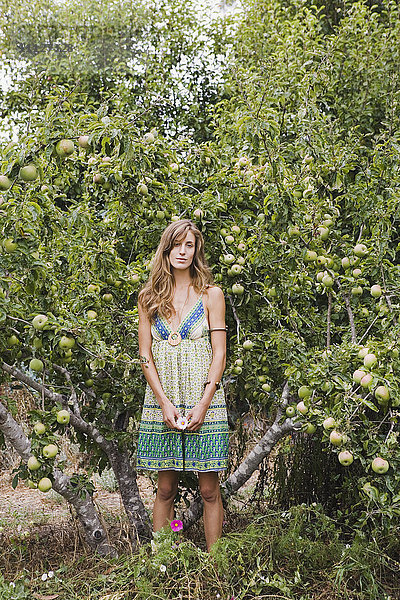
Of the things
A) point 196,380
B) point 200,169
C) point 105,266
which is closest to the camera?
point 196,380

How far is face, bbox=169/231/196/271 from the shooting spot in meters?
2.63

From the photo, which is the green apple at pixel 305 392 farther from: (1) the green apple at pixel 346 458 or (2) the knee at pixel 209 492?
(2) the knee at pixel 209 492

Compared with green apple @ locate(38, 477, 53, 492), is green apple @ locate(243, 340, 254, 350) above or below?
above

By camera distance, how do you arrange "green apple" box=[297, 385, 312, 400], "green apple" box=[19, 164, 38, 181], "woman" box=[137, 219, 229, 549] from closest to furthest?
"green apple" box=[19, 164, 38, 181], "green apple" box=[297, 385, 312, 400], "woman" box=[137, 219, 229, 549]

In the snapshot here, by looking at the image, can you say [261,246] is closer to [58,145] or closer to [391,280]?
[391,280]

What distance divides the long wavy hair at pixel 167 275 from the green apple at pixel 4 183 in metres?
0.81

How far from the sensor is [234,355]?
3.01m

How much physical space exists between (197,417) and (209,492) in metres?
0.36

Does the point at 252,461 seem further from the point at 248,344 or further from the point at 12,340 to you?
the point at 12,340

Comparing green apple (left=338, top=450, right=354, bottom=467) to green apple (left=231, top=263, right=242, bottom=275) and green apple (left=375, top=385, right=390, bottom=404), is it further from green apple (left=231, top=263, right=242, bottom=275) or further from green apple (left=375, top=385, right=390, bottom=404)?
green apple (left=231, top=263, right=242, bottom=275)

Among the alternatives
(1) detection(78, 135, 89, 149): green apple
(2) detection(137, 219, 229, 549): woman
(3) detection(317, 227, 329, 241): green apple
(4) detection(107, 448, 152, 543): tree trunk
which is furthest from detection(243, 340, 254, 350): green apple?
(1) detection(78, 135, 89, 149): green apple

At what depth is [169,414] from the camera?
2.49 meters

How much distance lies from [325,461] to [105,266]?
1693 millimetres

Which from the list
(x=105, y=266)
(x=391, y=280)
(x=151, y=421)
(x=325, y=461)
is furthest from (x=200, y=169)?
(x=325, y=461)
